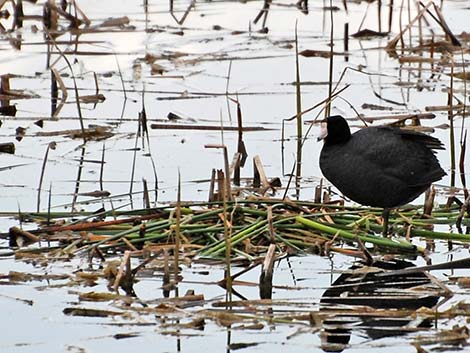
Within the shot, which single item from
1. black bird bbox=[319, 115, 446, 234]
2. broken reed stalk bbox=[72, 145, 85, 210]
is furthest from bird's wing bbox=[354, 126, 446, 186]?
broken reed stalk bbox=[72, 145, 85, 210]

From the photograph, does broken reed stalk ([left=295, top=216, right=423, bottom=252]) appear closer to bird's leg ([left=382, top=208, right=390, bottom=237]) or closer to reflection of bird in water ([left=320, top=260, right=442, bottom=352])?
reflection of bird in water ([left=320, top=260, right=442, bottom=352])

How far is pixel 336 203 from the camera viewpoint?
670cm

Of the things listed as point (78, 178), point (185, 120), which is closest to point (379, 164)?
point (78, 178)

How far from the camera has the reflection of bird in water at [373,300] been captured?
4773mm

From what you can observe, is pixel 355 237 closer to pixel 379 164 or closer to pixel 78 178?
pixel 379 164

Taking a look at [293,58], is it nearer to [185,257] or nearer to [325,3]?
[325,3]

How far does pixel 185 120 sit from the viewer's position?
349 inches

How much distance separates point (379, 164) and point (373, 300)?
125 centimetres

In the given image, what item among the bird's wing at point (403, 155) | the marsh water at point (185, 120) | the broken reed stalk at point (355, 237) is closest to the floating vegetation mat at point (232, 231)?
the broken reed stalk at point (355, 237)

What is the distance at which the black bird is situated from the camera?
6293mm

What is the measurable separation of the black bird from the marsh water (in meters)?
0.34

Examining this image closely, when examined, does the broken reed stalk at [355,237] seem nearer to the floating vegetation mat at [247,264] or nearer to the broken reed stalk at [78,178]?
the floating vegetation mat at [247,264]

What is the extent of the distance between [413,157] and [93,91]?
12.8 feet

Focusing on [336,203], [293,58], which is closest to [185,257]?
[336,203]
